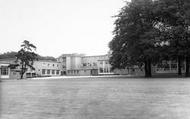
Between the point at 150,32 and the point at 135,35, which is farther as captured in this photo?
the point at 135,35

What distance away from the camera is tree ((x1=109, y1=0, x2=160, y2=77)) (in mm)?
50672

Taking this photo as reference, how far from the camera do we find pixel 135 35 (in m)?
54.2

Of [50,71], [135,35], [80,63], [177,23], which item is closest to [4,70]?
[50,71]

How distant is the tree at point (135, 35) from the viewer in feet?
166

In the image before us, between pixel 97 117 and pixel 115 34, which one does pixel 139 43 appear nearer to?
pixel 115 34

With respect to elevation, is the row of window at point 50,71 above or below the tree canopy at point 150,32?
below

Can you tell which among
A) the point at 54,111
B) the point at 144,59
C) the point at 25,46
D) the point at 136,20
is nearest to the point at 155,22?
the point at 136,20

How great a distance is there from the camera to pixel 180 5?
51.7 metres

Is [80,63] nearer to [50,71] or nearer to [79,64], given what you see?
[79,64]

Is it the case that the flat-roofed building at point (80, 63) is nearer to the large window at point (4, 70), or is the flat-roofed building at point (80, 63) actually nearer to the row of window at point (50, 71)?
the row of window at point (50, 71)

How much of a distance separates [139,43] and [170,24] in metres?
5.96

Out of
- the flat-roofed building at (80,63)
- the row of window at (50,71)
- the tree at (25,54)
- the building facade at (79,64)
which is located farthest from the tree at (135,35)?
the building facade at (79,64)

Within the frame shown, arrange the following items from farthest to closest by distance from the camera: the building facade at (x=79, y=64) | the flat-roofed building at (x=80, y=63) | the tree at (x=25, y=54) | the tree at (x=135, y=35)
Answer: the building facade at (x=79, y=64) → the flat-roofed building at (x=80, y=63) → the tree at (x=25, y=54) → the tree at (x=135, y=35)

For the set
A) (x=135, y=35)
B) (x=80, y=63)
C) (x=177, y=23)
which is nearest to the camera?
(x=177, y=23)
